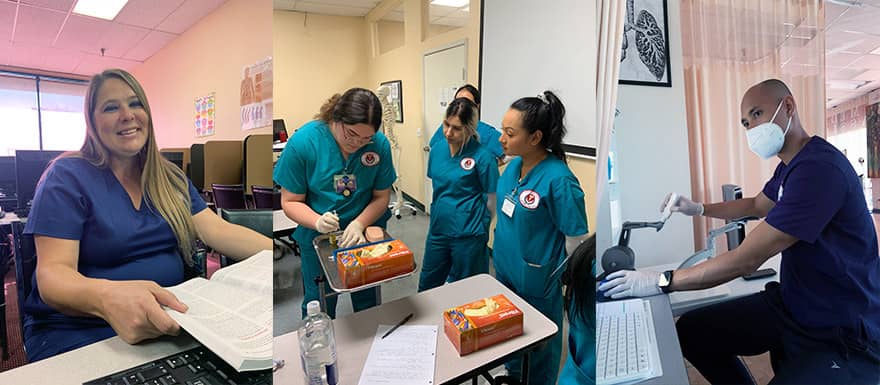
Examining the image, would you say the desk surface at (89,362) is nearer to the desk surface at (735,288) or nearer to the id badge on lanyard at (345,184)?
the id badge on lanyard at (345,184)

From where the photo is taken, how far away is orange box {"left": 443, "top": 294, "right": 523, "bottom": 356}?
2.48 ft

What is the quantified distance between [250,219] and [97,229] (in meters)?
0.16

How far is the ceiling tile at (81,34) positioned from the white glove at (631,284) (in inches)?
30.5

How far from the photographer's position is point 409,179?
66 cm

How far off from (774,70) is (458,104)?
18.6 inches

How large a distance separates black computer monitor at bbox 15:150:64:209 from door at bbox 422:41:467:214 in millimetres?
461

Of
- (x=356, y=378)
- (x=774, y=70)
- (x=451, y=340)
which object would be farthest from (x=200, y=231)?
(x=774, y=70)

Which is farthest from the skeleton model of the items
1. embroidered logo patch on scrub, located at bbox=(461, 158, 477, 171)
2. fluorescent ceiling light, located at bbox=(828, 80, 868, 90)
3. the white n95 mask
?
fluorescent ceiling light, located at bbox=(828, 80, 868, 90)

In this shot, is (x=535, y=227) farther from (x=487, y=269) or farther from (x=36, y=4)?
(x=36, y=4)

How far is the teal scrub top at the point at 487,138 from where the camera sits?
2.15 ft

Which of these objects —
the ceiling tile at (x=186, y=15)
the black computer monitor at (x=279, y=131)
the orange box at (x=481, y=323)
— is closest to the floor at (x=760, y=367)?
the orange box at (x=481, y=323)

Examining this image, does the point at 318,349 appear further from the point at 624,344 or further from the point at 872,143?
the point at 872,143

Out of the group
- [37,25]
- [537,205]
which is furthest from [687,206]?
[37,25]

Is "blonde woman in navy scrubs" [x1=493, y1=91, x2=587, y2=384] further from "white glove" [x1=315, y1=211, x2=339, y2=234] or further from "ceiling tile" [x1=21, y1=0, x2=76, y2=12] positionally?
"ceiling tile" [x1=21, y1=0, x2=76, y2=12]
